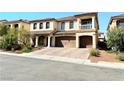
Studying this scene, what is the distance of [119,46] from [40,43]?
16.7 m

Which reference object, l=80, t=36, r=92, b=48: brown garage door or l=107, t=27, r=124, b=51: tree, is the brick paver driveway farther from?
l=80, t=36, r=92, b=48: brown garage door

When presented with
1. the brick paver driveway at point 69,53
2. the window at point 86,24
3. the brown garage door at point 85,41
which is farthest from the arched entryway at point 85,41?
the brick paver driveway at point 69,53

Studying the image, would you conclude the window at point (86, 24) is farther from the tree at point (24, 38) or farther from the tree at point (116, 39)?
the tree at point (24, 38)

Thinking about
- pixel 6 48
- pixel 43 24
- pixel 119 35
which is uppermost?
pixel 43 24

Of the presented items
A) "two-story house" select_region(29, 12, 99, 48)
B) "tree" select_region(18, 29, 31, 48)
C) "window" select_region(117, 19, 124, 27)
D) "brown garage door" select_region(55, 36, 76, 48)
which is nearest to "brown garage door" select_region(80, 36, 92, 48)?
"two-story house" select_region(29, 12, 99, 48)

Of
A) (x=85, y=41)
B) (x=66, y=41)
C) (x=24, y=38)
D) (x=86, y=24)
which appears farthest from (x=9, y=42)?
(x=86, y=24)

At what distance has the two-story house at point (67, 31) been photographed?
28.8 m

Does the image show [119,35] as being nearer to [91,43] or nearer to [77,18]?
[91,43]

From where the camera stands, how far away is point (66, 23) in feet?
107

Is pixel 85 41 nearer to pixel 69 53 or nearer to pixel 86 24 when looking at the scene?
pixel 86 24

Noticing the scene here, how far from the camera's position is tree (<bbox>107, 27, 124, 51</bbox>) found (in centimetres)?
2208

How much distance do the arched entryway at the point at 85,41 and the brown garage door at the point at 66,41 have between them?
4.51 feet

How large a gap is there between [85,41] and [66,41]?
3.77 meters

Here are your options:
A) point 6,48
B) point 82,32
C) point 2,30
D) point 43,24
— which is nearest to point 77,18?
point 82,32
